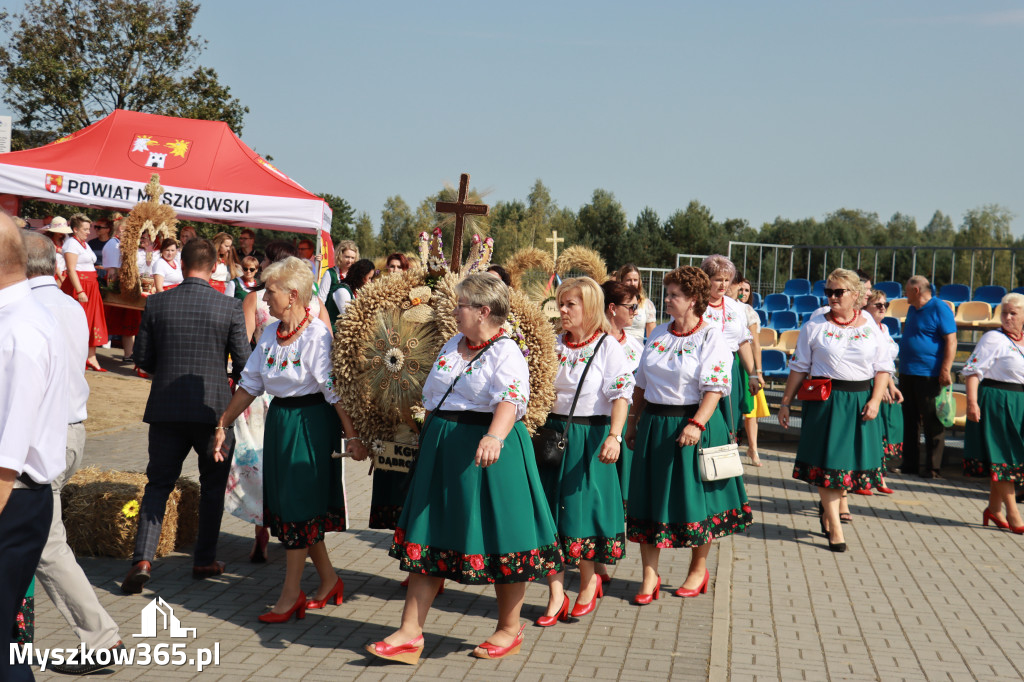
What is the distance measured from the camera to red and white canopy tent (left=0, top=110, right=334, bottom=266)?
15.3 m

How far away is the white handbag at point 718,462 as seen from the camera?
5.75 m

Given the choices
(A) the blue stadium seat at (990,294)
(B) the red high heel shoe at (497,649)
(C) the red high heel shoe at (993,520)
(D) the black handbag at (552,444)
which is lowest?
(C) the red high heel shoe at (993,520)

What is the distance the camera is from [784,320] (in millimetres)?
18781

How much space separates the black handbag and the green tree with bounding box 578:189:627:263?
1721 inches

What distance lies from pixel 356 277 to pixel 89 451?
4.45 m

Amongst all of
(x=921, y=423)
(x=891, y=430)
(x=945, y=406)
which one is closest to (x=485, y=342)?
(x=891, y=430)

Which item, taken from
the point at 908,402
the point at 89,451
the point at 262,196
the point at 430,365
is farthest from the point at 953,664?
the point at 262,196

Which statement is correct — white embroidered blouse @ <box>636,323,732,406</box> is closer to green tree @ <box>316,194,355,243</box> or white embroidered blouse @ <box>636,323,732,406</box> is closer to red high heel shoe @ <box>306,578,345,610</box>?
red high heel shoe @ <box>306,578,345,610</box>

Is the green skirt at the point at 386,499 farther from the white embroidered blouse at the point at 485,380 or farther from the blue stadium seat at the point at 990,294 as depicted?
the blue stadium seat at the point at 990,294

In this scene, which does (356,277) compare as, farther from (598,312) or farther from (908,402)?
(908,402)

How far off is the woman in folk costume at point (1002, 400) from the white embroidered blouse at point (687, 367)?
135 inches

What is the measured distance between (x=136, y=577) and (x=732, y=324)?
17.2 ft

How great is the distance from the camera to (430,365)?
512cm

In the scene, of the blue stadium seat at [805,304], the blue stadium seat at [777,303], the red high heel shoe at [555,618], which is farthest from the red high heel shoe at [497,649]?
the blue stadium seat at [777,303]
